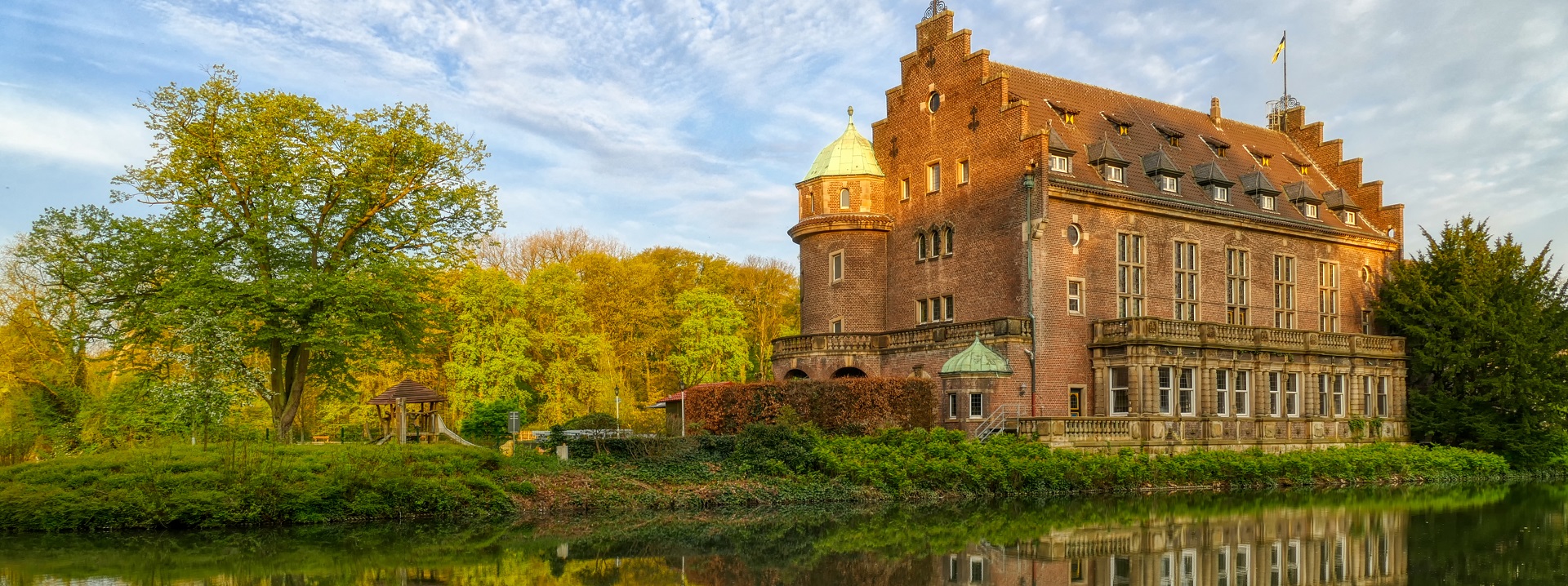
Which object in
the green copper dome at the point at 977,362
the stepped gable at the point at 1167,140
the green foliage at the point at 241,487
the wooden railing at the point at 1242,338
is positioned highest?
the stepped gable at the point at 1167,140

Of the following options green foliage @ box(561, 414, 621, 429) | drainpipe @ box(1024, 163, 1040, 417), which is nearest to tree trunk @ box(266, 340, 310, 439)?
green foliage @ box(561, 414, 621, 429)

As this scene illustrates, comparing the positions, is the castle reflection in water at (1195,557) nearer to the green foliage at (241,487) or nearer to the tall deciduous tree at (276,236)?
the green foliage at (241,487)

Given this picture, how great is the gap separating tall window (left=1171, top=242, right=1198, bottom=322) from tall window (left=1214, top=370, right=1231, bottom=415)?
2.79 metres

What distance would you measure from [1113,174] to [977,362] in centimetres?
889

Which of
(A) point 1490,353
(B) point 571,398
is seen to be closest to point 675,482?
(B) point 571,398

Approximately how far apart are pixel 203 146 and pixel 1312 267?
37736 millimetres

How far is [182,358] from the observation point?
28125mm

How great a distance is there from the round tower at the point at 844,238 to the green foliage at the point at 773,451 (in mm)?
13571

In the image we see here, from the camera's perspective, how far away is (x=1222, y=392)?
40.6 meters

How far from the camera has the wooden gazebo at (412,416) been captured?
35672 millimetres

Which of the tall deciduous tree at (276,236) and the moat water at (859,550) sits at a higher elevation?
the tall deciduous tree at (276,236)

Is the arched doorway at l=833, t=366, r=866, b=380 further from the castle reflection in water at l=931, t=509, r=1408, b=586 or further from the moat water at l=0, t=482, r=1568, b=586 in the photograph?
the castle reflection in water at l=931, t=509, r=1408, b=586

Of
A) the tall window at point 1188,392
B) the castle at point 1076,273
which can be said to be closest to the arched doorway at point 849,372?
the castle at point 1076,273

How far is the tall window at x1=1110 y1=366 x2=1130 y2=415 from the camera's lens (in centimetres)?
3934
